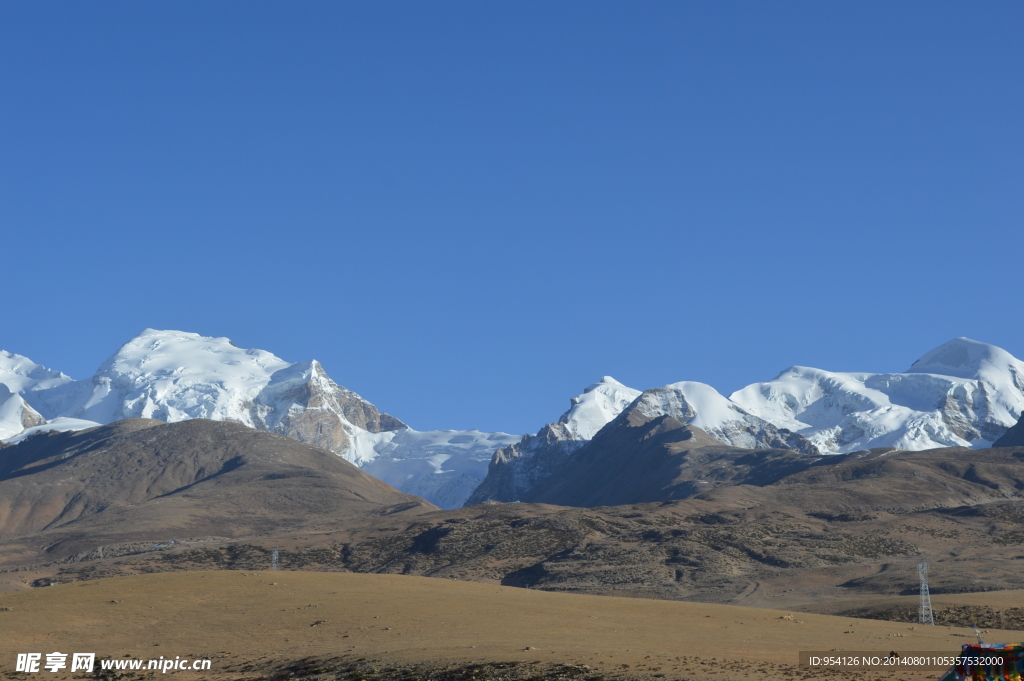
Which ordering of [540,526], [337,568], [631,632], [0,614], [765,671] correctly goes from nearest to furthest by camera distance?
1. [765,671]
2. [631,632]
3. [0,614]
4. [337,568]
5. [540,526]

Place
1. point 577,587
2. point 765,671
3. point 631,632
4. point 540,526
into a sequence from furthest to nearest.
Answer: point 540,526
point 577,587
point 631,632
point 765,671

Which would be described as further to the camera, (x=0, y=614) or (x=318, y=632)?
(x=0, y=614)

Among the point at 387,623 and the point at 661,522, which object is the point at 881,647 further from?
the point at 661,522

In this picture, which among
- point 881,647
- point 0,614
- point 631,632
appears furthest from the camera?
point 0,614

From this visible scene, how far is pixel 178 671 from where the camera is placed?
48531mm

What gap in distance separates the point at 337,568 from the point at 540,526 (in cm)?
2948

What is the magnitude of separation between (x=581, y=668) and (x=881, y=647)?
14920mm

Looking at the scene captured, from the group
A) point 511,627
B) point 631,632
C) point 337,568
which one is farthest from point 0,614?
point 337,568

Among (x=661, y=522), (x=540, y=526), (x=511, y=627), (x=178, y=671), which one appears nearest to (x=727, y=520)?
(x=661, y=522)

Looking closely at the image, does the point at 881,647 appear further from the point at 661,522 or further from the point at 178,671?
the point at 661,522

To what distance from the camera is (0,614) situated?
203 ft

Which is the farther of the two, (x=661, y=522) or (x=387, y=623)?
(x=661, y=522)

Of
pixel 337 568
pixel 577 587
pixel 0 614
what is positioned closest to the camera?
pixel 0 614

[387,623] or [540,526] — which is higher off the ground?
[540,526]
